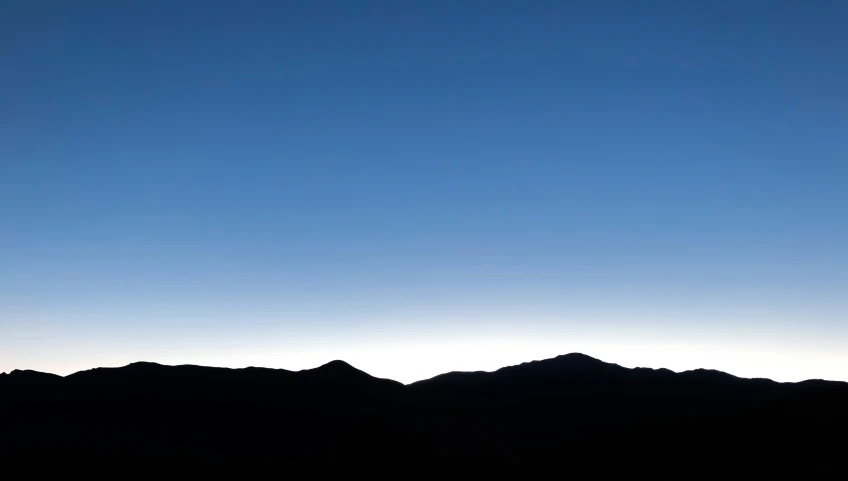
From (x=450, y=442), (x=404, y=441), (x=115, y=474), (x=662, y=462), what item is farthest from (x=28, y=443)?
(x=662, y=462)

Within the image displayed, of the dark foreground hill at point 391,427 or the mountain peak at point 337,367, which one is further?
the mountain peak at point 337,367

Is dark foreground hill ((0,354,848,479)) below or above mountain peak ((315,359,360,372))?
below

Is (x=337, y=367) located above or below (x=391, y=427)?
above

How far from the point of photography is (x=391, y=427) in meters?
52.1

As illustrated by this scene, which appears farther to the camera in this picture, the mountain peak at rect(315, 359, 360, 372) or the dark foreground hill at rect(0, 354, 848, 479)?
the mountain peak at rect(315, 359, 360, 372)

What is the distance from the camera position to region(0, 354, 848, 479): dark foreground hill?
142 ft

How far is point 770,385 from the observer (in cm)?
6794

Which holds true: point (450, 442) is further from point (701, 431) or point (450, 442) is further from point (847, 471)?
point (847, 471)

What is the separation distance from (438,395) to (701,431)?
24097 millimetres

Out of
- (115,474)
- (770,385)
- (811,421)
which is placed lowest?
(115,474)

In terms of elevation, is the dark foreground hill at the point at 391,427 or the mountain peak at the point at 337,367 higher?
the mountain peak at the point at 337,367

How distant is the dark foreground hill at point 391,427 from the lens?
43219mm

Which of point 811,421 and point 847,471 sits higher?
point 811,421

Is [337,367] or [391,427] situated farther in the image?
[337,367]
